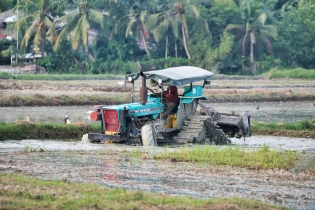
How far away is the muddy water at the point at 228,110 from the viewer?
2091cm

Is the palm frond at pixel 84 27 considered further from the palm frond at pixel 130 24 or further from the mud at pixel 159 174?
the mud at pixel 159 174

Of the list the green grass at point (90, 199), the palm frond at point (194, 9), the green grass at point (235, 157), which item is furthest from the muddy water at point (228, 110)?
the palm frond at point (194, 9)

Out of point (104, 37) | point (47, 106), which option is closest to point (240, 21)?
point (104, 37)

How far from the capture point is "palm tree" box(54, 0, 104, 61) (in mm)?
44562

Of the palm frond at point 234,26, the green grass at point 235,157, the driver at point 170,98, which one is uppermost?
the palm frond at point 234,26

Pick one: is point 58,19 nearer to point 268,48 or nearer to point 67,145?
point 268,48

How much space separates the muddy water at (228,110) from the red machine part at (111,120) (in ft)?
12.4

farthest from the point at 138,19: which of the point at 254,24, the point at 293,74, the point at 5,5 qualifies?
the point at 5,5

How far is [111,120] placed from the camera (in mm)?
15562

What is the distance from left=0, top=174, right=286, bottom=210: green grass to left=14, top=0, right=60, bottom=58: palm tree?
35.0 meters

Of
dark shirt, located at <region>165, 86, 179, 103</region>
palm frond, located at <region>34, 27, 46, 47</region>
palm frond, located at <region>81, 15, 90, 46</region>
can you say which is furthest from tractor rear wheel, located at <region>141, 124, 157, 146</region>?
palm frond, located at <region>34, 27, 46, 47</region>

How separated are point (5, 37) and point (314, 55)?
76.3 ft

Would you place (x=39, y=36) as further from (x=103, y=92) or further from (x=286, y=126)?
(x=286, y=126)

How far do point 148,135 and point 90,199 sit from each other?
6711 mm
